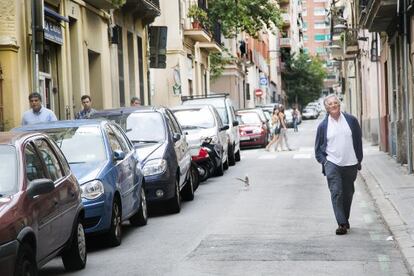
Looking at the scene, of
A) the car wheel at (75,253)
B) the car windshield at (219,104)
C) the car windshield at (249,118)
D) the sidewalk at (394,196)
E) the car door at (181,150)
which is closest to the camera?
the car wheel at (75,253)

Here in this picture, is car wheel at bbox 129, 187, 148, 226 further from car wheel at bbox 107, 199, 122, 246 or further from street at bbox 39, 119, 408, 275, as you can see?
car wheel at bbox 107, 199, 122, 246

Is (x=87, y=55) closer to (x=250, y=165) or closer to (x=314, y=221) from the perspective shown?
(x=250, y=165)

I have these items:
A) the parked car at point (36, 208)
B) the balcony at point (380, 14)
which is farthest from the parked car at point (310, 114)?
the parked car at point (36, 208)

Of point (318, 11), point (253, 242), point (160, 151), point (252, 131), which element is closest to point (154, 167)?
point (160, 151)

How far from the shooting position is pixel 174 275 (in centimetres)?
806

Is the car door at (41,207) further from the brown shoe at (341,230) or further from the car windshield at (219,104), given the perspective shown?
the car windshield at (219,104)

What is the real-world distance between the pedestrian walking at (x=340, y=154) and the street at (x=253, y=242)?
423 millimetres

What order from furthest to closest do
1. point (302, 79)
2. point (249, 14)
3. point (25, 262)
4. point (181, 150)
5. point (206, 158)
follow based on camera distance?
point (302, 79), point (249, 14), point (206, 158), point (181, 150), point (25, 262)

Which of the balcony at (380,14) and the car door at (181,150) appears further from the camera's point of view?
the balcony at (380,14)

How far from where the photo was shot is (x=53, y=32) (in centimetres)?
1917

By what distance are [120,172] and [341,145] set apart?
8.99 ft

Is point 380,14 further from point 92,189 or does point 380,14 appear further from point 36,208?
point 36,208

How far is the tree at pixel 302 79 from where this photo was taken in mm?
101375

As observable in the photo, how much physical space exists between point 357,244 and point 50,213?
3.89 meters
